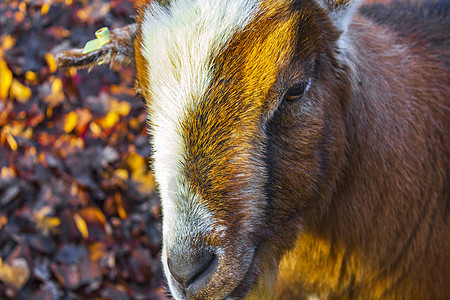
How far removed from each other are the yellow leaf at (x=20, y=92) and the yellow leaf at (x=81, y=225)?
4.71 feet

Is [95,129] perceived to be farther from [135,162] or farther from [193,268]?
[193,268]

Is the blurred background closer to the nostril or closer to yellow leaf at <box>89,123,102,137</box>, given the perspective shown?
yellow leaf at <box>89,123,102,137</box>

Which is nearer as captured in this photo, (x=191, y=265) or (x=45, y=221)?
(x=191, y=265)

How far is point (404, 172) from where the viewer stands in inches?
89.7

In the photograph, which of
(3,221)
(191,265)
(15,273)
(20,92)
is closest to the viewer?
(191,265)

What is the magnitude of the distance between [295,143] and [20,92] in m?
3.48

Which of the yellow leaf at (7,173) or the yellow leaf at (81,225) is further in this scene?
the yellow leaf at (7,173)

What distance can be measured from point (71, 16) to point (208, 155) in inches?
143

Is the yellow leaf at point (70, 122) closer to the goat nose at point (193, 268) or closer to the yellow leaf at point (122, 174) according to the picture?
the yellow leaf at point (122, 174)

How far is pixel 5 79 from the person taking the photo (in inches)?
176

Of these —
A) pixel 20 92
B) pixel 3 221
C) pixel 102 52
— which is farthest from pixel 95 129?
pixel 102 52

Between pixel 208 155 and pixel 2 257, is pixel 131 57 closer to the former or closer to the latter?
pixel 208 155

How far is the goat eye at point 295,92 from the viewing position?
182 centimetres

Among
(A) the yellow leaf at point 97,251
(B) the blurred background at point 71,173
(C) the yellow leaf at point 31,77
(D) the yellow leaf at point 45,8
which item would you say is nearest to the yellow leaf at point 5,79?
(B) the blurred background at point 71,173
